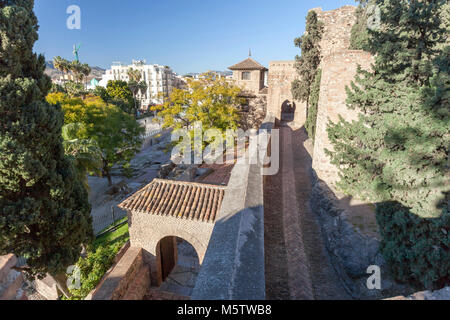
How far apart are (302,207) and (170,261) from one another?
6465 millimetres

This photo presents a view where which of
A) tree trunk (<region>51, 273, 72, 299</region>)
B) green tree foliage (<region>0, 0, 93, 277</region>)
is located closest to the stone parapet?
green tree foliage (<region>0, 0, 93, 277</region>)

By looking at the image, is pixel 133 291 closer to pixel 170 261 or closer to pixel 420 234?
pixel 170 261

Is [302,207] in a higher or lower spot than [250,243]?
lower

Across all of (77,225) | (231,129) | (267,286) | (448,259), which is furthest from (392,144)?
(231,129)

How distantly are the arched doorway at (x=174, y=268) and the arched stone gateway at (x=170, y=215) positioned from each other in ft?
0.87

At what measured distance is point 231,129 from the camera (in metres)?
19.4

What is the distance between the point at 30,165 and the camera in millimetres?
7113

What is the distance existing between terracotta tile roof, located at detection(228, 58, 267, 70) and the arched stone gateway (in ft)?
70.7

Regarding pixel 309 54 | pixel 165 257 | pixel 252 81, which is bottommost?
pixel 165 257

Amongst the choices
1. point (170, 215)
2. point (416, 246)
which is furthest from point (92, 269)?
point (416, 246)

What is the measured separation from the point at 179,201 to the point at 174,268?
406 centimetres

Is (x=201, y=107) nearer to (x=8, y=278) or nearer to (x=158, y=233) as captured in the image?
(x=158, y=233)

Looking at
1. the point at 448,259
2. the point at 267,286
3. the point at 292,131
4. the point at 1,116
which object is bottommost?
the point at 267,286

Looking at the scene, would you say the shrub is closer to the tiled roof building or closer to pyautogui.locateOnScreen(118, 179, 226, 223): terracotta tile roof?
pyautogui.locateOnScreen(118, 179, 226, 223): terracotta tile roof
